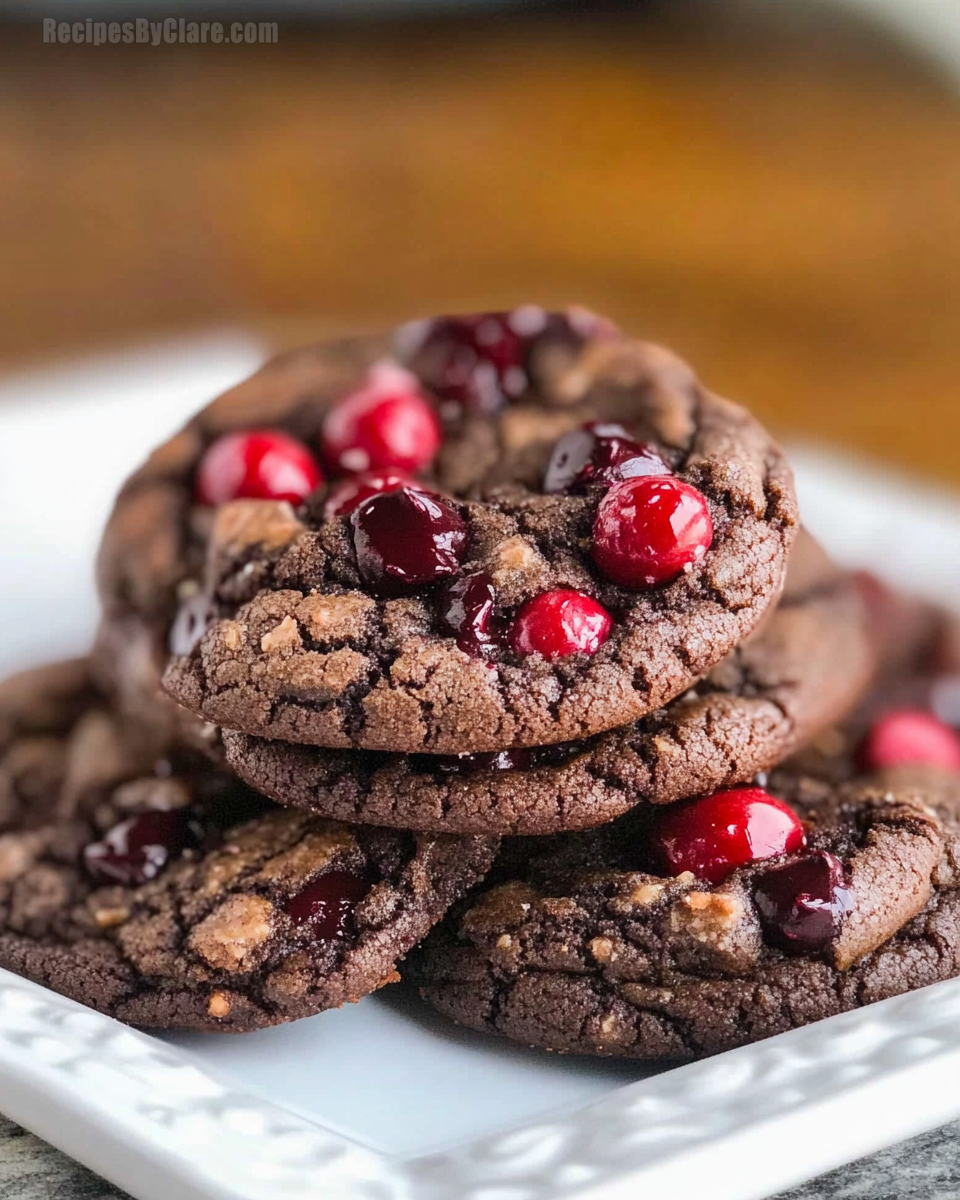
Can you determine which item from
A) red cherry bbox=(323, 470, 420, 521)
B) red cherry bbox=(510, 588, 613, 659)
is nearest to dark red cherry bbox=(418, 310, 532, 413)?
red cherry bbox=(323, 470, 420, 521)

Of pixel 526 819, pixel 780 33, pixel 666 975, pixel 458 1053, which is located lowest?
pixel 458 1053

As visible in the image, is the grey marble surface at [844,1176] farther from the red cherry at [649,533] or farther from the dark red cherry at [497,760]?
the red cherry at [649,533]

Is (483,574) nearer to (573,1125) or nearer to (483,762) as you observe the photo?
(483,762)

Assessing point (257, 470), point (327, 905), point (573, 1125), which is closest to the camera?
point (573, 1125)

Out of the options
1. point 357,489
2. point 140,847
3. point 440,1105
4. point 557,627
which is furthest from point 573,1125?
point 357,489

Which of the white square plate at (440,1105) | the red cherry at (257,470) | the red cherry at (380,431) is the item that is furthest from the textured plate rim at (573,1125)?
the red cherry at (380,431)

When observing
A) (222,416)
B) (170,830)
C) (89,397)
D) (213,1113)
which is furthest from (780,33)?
(213,1113)

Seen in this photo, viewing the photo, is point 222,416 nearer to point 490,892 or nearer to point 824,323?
point 490,892
